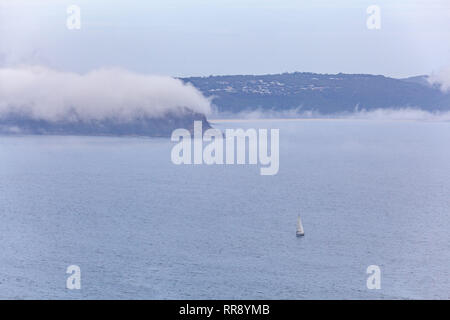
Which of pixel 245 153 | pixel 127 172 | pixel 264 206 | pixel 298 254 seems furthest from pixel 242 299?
pixel 245 153

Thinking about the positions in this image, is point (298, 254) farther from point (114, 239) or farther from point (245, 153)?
point (245, 153)

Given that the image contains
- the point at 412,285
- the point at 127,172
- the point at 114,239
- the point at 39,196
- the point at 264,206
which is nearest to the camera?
the point at 412,285

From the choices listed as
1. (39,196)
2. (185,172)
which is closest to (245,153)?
(185,172)

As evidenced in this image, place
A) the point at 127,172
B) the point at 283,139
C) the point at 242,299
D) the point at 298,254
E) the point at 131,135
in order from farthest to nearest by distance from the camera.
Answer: the point at 283,139, the point at 131,135, the point at 127,172, the point at 298,254, the point at 242,299

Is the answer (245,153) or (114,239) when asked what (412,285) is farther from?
(245,153)

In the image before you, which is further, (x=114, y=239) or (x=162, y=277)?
(x=114, y=239)
